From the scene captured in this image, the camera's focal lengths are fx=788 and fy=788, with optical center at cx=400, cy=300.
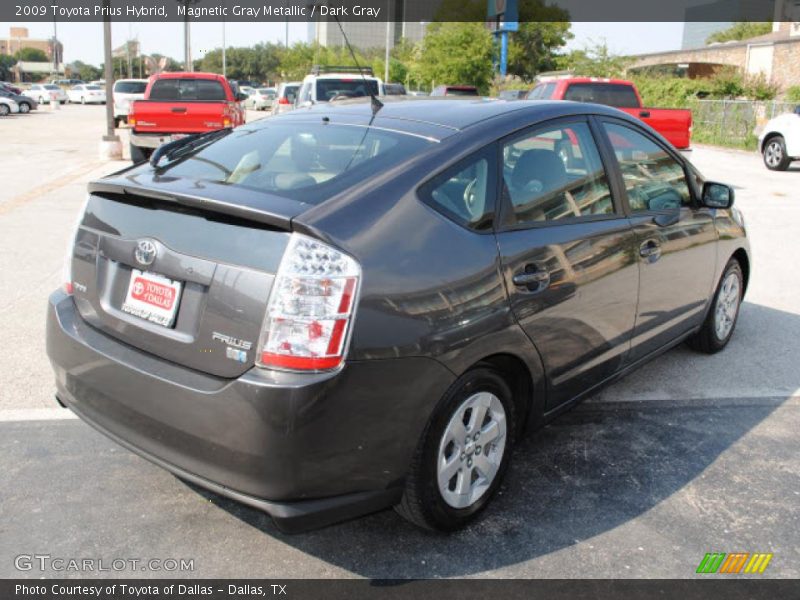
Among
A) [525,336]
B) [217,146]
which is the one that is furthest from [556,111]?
[217,146]

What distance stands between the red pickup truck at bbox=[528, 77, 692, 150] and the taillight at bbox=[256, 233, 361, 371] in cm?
1192

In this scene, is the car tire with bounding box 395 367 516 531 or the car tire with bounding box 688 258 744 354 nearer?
the car tire with bounding box 395 367 516 531

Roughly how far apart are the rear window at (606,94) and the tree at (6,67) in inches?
4336

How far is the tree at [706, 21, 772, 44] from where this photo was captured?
92.4 metres

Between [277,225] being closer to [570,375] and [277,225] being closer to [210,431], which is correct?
[210,431]

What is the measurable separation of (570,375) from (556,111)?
1.29 m

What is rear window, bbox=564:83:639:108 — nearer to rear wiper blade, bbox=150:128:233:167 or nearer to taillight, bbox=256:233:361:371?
A: rear wiper blade, bbox=150:128:233:167

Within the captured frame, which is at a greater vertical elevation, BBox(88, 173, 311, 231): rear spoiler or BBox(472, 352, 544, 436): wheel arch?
BBox(88, 173, 311, 231): rear spoiler

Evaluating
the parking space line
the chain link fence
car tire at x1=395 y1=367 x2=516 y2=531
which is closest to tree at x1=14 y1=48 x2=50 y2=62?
the chain link fence

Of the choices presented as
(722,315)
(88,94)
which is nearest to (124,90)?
(88,94)

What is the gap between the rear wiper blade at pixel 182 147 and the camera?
371 centimetres

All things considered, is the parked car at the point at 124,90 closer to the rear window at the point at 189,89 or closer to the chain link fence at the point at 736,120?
the rear window at the point at 189,89

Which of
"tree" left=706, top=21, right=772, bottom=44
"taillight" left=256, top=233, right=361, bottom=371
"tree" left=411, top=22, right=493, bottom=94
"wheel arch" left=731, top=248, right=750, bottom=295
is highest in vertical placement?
"tree" left=706, top=21, right=772, bottom=44

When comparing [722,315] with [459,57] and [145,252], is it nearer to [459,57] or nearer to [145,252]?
[145,252]
